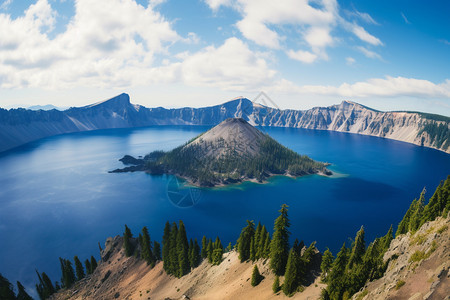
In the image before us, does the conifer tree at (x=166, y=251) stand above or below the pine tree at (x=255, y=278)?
below

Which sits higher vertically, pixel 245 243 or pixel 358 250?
pixel 358 250

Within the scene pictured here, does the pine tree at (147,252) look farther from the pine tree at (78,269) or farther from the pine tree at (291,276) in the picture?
the pine tree at (291,276)

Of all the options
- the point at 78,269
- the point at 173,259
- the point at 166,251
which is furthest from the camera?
the point at 78,269

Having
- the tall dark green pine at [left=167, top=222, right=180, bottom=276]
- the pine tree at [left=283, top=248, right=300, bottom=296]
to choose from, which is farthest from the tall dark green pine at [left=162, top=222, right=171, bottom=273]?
the pine tree at [left=283, top=248, right=300, bottom=296]

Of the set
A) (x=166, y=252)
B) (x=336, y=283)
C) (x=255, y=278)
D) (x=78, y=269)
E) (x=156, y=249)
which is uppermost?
A: (x=336, y=283)

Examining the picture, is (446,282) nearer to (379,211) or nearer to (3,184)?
(379,211)

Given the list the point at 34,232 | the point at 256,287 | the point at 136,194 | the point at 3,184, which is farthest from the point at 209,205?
the point at 3,184

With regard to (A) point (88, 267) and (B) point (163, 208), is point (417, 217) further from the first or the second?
(B) point (163, 208)

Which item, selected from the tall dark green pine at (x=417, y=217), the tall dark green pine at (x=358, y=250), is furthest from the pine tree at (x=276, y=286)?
the tall dark green pine at (x=417, y=217)

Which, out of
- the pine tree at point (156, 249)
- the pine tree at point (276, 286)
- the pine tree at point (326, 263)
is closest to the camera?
the pine tree at point (326, 263)

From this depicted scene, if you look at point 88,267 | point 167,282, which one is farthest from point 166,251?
point 88,267
